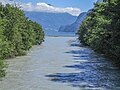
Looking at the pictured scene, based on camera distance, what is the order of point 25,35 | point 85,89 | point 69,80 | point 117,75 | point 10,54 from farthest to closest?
point 25,35 < point 10,54 < point 117,75 < point 69,80 < point 85,89

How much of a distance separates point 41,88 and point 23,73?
8.85 meters

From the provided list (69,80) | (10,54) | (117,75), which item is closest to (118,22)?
(117,75)

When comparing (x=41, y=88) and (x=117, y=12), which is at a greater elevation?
(x=117, y=12)

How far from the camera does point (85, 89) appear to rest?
81.5 ft

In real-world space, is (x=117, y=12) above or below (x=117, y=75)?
above

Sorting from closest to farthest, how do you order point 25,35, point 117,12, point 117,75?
point 117,75 → point 117,12 → point 25,35

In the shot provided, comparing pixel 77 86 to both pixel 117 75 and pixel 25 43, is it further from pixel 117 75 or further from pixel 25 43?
pixel 25 43

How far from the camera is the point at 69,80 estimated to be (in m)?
29.0

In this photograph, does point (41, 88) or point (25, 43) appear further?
point (25, 43)

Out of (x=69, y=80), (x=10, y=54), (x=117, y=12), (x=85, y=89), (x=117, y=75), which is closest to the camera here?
(x=85, y=89)

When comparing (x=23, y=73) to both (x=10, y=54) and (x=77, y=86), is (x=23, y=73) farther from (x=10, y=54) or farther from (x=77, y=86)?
(x=10, y=54)

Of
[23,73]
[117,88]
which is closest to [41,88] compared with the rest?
[117,88]

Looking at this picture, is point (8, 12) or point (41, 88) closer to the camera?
point (41, 88)

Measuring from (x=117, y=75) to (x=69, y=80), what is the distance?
17.6 ft
